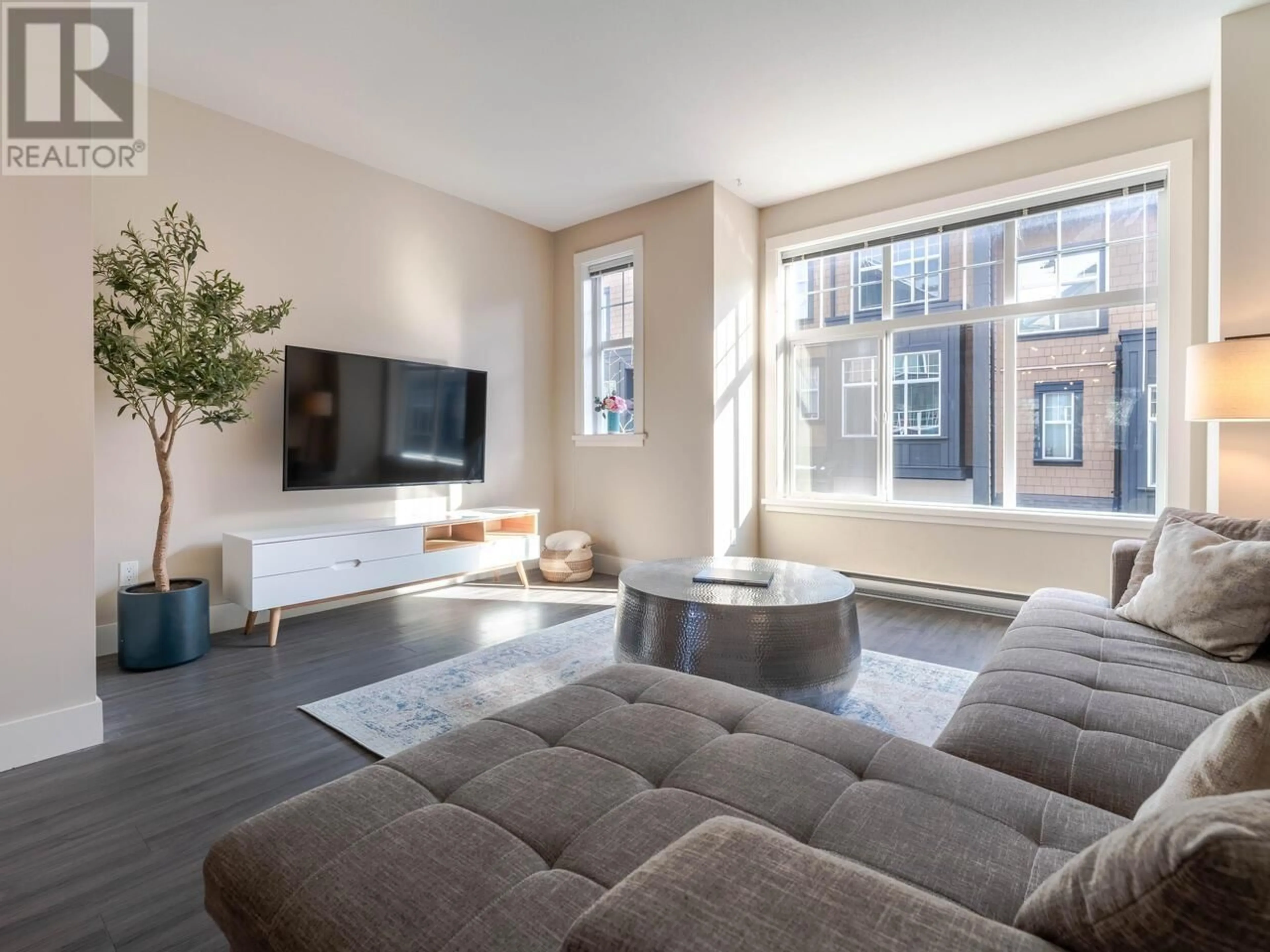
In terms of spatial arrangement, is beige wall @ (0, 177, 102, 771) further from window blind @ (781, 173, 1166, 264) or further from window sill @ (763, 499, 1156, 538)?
window blind @ (781, 173, 1166, 264)

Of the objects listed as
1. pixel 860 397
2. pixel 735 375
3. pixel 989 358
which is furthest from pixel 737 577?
pixel 989 358

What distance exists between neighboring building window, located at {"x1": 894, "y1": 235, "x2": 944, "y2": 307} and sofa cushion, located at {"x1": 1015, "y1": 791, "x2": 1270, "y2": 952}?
13.3 feet

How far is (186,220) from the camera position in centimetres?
316

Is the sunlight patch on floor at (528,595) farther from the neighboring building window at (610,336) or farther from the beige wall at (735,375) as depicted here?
the neighboring building window at (610,336)

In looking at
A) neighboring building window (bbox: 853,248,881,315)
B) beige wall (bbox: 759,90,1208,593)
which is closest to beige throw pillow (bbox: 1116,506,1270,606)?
beige wall (bbox: 759,90,1208,593)

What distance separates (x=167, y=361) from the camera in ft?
8.87

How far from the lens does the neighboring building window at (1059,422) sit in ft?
11.7

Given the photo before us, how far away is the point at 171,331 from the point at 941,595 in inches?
172

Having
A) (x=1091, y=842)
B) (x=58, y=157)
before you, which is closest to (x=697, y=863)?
(x=1091, y=842)

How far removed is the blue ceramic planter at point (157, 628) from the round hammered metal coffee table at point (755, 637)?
2.01 m

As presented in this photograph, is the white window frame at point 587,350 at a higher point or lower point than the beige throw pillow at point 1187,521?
higher

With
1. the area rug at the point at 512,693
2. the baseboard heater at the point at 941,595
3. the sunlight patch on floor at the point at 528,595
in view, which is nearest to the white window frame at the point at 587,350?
the sunlight patch on floor at the point at 528,595

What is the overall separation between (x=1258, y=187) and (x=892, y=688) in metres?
2.61

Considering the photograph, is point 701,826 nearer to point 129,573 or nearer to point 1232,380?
point 1232,380
